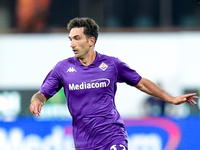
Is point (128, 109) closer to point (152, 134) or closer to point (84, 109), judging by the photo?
point (152, 134)

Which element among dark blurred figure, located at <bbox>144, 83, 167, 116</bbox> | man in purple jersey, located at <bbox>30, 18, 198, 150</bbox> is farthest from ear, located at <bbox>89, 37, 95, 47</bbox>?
dark blurred figure, located at <bbox>144, 83, 167, 116</bbox>

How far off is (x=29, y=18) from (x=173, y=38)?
377cm

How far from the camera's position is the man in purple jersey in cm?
527

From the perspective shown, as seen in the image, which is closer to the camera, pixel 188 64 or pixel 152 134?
pixel 152 134

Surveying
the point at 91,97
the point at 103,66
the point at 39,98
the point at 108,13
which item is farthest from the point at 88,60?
the point at 108,13

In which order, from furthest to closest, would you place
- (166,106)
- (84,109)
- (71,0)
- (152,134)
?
1. (71,0)
2. (166,106)
3. (152,134)
4. (84,109)

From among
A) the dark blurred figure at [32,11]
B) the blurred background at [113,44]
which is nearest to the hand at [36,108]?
the blurred background at [113,44]

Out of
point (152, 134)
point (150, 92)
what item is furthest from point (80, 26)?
point (152, 134)

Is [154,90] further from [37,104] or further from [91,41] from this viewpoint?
[37,104]

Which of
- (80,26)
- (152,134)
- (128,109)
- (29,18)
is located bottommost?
(128,109)

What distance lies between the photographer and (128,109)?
1280cm

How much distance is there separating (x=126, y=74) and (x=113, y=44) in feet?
25.3

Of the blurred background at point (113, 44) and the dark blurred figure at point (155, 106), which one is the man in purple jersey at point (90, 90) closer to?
the dark blurred figure at point (155, 106)

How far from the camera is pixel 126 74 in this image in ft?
18.2
